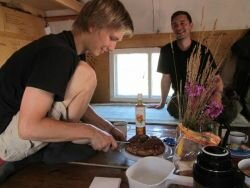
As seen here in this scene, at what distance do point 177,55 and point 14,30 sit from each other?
1.45m

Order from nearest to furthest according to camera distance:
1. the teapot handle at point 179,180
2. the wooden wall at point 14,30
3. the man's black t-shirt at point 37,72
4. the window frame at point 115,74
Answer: the teapot handle at point 179,180 < the man's black t-shirt at point 37,72 < the wooden wall at point 14,30 < the window frame at point 115,74

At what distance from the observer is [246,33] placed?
2.26m

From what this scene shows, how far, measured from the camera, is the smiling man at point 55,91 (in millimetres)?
802

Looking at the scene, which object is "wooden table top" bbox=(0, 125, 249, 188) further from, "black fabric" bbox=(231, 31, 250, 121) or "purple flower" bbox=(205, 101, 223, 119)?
"black fabric" bbox=(231, 31, 250, 121)

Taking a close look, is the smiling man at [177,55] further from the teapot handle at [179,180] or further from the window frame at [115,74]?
the teapot handle at [179,180]

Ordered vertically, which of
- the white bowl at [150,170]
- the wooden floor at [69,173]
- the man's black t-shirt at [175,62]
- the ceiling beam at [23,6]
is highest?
the ceiling beam at [23,6]

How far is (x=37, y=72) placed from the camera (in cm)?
80

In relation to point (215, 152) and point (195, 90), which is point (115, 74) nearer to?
point (195, 90)

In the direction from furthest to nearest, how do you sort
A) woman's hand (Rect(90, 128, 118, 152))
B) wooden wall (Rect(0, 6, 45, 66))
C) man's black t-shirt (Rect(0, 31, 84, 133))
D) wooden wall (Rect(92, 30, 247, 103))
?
wooden wall (Rect(92, 30, 247, 103)), wooden wall (Rect(0, 6, 45, 66)), woman's hand (Rect(90, 128, 118, 152)), man's black t-shirt (Rect(0, 31, 84, 133))

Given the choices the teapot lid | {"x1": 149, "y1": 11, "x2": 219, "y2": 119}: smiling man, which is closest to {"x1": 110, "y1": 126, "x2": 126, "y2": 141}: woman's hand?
the teapot lid

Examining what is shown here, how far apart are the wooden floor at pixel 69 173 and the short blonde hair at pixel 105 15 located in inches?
20.7

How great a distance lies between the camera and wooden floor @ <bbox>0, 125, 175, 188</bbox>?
0.87 m

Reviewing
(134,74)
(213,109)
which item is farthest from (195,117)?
(134,74)

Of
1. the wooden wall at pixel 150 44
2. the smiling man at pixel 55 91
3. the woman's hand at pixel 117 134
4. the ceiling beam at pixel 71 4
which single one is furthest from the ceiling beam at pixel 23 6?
the woman's hand at pixel 117 134
